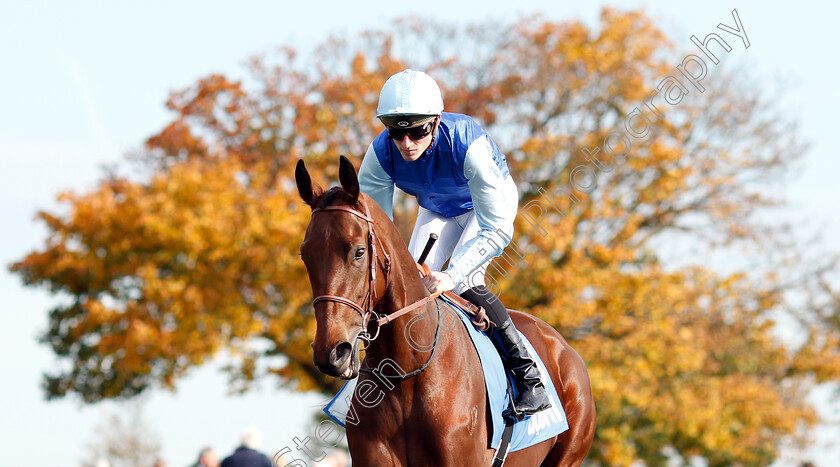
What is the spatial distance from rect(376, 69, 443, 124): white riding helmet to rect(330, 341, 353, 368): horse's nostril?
148cm

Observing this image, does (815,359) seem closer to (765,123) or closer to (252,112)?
(765,123)

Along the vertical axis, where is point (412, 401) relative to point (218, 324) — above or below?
below

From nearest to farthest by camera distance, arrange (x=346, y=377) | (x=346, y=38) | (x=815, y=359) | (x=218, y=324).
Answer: (x=346, y=377) < (x=218, y=324) < (x=815, y=359) < (x=346, y=38)

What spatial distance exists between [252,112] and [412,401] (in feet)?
66.7

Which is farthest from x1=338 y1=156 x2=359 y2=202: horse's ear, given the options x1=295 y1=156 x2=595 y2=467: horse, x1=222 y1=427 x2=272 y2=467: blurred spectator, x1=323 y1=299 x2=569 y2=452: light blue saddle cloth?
x1=222 y1=427 x2=272 y2=467: blurred spectator

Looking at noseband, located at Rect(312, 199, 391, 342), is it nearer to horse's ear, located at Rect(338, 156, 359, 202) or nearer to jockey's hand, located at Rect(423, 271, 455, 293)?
horse's ear, located at Rect(338, 156, 359, 202)

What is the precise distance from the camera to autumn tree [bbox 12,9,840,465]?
19672mm

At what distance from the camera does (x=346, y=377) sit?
4.29m

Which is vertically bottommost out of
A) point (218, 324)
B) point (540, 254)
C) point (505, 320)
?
point (505, 320)

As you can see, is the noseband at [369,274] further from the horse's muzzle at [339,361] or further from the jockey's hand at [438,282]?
the jockey's hand at [438,282]

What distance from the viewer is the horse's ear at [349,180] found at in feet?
14.9

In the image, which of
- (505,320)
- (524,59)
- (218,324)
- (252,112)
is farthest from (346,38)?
(505,320)

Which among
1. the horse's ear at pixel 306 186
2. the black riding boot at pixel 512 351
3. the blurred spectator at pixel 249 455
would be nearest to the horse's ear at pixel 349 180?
the horse's ear at pixel 306 186

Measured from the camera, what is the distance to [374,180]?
581 centimetres
